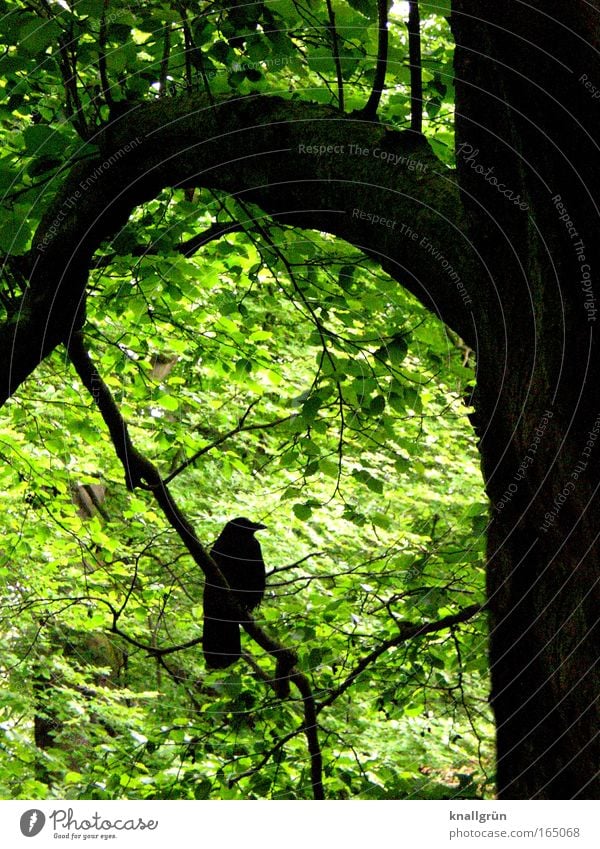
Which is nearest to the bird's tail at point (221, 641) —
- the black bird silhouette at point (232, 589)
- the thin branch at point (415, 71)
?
the black bird silhouette at point (232, 589)

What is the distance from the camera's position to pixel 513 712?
143 cm

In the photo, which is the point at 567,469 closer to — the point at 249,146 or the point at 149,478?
the point at 249,146

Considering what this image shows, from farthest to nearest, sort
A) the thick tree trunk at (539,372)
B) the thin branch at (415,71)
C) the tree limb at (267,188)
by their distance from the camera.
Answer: the thin branch at (415,71), the tree limb at (267,188), the thick tree trunk at (539,372)

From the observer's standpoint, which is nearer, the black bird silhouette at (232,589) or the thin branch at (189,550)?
the thin branch at (189,550)

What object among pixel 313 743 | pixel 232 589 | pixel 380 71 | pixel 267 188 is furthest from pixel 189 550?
pixel 380 71

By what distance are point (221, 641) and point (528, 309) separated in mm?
2714

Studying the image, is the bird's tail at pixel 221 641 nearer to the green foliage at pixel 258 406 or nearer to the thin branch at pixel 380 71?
the green foliage at pixel 258 406

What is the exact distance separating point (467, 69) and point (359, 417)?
2.31m

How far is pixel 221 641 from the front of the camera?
384 centimetres

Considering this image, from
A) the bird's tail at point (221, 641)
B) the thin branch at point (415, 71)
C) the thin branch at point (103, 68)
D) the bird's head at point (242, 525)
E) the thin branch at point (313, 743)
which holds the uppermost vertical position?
the thin branch at point (103, 68)

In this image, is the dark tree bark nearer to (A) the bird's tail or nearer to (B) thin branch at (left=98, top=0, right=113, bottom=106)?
(B) thin branch at (left=98, top=0, right=113, bottom=106)

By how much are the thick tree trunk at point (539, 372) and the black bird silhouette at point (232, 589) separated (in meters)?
2.26

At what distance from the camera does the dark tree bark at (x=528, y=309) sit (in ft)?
4.53

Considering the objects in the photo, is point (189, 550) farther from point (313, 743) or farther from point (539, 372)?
point (539, 372)
